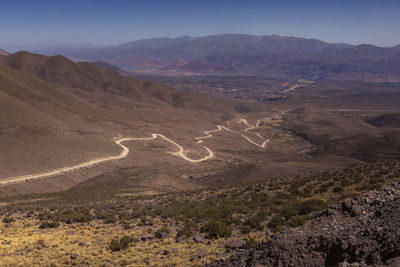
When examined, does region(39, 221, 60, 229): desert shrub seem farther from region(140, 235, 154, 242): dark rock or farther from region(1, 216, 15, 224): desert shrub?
region(140, 235, 154, 242): dark rock

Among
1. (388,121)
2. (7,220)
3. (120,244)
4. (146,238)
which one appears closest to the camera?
(120,244)

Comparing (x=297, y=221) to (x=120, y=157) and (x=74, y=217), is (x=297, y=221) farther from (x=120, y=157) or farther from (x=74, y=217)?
(x=120, y=157)

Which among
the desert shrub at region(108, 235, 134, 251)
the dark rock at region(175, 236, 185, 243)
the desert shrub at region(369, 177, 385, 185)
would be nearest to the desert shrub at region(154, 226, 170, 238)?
the dark rock at region(175, 236, 185, 243)

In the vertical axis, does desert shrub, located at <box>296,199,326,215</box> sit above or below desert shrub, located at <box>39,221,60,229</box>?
above

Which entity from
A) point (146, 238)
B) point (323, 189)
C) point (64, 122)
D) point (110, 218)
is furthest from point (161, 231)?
point (64, 122)

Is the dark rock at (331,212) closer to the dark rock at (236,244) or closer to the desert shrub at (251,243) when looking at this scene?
the desert shrub at (251,243)

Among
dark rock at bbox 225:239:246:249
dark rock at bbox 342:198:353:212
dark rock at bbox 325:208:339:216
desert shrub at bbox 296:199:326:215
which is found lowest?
dark rock at bbox 225:239:246:249
